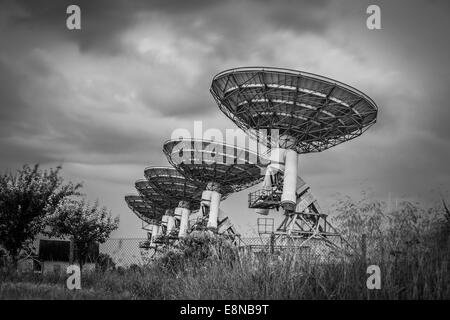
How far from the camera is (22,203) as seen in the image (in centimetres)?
2059

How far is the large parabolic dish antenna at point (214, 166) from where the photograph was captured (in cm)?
4147

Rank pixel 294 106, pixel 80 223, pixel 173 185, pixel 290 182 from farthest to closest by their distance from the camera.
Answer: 1. pixel 173 185
2. pixel 80 223
3. pixel 290 182
4. pixel 294 106

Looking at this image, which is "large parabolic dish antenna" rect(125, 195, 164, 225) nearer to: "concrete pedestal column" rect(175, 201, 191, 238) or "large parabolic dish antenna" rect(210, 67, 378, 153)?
"concrete pedestal column" rect(175, 201, 191, 238)

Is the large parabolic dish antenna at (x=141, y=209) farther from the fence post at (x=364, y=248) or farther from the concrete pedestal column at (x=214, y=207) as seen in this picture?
the fence post at (x=364, y=248)

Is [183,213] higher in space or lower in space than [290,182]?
lower

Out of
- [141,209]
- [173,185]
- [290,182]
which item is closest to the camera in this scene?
[290,182]

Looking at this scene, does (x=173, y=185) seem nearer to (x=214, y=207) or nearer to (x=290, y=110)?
Result: (x=214, y=207)

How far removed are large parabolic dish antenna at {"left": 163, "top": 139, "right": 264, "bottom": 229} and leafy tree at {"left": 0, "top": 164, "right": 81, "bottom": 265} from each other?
20778 millimetres

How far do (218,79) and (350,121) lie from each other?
8.71m

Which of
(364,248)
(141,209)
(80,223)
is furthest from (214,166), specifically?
(141,209)

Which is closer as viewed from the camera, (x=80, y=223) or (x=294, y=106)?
(x=294, y=106)

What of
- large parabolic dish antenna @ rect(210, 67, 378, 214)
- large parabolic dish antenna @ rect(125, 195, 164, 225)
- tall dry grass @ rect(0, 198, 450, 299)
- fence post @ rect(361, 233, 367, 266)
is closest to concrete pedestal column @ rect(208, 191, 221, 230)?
large parabolic dish antenna @ rect(210, 67, 378, 214)

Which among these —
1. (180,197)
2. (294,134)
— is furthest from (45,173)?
(180,197)

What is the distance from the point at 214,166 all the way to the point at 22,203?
2359cm
